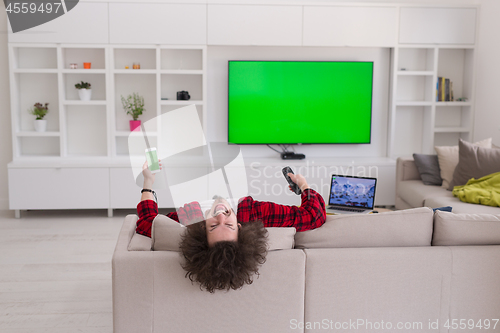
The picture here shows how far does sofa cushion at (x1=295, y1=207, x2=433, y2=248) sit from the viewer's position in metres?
1.92

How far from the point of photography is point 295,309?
188 centimetres

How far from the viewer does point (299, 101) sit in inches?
191

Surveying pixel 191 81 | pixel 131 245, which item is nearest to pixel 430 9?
pixel 191 81

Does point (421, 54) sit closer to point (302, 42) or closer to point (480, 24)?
point (480, 24)

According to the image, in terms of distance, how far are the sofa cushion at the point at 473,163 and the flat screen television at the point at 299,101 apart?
1.22m

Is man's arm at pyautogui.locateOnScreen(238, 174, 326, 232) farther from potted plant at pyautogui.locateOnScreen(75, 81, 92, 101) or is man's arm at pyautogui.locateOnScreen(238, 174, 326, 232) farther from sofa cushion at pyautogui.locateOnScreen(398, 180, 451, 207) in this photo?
potted plant at pyautogui.locateOnScreen(75, 81, 92, 101)

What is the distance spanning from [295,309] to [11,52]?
390 cm

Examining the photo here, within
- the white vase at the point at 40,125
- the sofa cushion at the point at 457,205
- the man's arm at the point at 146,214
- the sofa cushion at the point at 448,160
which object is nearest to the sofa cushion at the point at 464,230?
the man's arm at the point at 146,214

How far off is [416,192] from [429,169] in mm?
336

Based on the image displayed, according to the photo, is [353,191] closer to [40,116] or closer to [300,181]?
[300,181]

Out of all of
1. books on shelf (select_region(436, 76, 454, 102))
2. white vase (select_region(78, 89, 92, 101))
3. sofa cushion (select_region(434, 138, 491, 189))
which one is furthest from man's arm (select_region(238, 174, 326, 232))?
books on shelf (select_region(436, 76, 454, 102))

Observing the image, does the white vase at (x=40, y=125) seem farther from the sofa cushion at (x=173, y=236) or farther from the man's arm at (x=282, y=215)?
the man's arm at (x=282, y=215)

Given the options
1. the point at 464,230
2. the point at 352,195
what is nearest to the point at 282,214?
the point at 464,230
